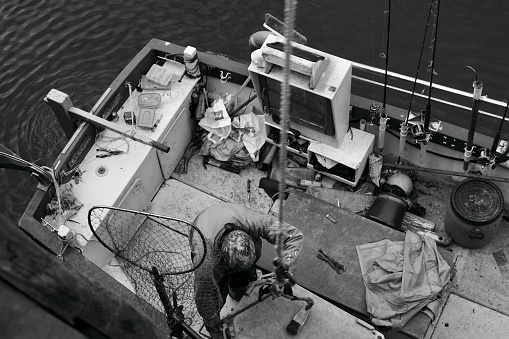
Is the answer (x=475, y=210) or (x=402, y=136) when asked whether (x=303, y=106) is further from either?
(x=475, y=210)

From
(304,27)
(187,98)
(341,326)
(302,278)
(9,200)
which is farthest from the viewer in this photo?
(304,27)

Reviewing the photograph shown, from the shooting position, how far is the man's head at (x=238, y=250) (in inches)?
184

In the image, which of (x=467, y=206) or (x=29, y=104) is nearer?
(x=467, y=206)

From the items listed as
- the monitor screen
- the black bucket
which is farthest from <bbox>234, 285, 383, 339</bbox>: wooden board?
the monitor screen

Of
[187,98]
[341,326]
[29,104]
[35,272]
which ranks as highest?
[35,272]

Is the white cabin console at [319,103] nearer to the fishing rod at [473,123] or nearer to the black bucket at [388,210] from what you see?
the black bucket at [388,210]

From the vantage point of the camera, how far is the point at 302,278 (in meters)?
5.66

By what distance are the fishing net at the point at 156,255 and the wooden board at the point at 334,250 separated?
83 cm

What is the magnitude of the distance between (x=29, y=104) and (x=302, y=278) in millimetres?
6078

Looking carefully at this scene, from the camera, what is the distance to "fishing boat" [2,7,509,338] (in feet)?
18.8

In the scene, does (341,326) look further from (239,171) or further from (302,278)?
(239,171)

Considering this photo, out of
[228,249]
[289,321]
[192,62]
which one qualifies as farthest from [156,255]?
[192,62]

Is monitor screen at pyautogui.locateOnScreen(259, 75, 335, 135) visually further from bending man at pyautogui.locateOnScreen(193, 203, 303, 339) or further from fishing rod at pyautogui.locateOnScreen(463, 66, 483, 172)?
bending man at pyautogui.locateOnScreen(193, 203, 303, 339)

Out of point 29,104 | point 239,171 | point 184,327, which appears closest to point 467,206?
point 239,171
